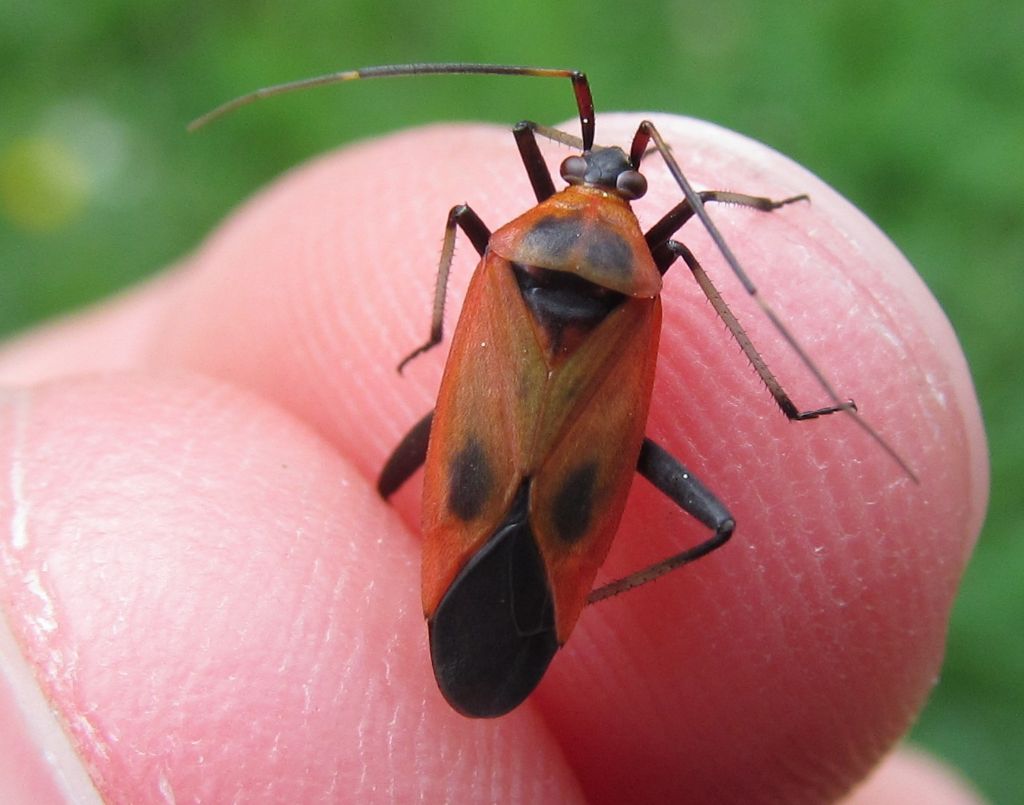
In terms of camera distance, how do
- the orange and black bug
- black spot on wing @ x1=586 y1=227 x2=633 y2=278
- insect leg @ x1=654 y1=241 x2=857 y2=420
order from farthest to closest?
1. insect leg @ x1=654 y1=241 x2=857 y2=420
2. black spot on wing @ x1=586 y1=227 x2=633 y2=278
3. the orange and black bug

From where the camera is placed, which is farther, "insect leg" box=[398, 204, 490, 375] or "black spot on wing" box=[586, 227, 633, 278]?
"insect leg" box=[398, 204, 490, 375]

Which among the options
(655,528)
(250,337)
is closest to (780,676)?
(655,528)

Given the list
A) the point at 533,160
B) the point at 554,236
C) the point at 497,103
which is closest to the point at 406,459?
the point at 554,236

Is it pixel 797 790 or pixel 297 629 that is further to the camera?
pixel 797 790

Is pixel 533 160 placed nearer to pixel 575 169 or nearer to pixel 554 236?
pixel 575 169

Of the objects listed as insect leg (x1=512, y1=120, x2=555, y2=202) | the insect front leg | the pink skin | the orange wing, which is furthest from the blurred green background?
the orange wing

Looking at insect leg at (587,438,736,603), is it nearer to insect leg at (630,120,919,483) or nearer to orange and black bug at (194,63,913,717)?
orange and black bug at (194,63,913,717)

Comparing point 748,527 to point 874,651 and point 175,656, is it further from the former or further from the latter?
point 175,656
